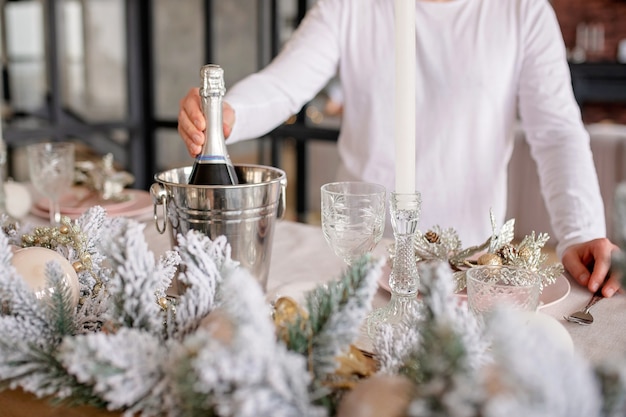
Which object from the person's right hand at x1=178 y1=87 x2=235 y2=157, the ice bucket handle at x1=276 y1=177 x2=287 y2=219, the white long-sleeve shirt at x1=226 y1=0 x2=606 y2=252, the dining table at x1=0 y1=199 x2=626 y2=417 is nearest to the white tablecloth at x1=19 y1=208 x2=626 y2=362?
the dining table at x1=0 y1=199 x2=626 y2=417

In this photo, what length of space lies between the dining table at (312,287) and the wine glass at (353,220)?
38 millimetres

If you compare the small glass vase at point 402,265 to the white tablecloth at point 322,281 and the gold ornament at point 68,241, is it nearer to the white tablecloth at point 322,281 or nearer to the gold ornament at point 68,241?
the white tablecloth at point 322,281

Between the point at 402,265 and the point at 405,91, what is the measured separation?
0.61 ft

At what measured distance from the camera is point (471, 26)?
4.91 ft

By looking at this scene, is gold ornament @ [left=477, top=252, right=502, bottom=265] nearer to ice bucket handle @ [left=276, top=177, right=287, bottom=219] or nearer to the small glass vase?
the small glass vase

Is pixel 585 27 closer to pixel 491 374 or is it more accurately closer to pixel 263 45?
pixel 263 45

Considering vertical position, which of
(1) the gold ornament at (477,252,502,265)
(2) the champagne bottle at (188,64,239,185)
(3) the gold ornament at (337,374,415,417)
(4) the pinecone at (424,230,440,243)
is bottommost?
(1) the gold ornament at (477,252,502,265)

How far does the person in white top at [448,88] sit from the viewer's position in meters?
1.42

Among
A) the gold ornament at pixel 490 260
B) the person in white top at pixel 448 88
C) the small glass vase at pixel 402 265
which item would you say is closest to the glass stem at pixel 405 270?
the small glass vase at pixel 402 265

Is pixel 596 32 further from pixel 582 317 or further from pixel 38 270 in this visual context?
pixel 38 270

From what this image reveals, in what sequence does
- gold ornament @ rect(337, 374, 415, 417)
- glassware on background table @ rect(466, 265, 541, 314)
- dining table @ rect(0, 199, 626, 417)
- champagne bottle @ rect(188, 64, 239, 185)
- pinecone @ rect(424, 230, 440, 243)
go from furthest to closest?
pinecone @ rect(424, 230, 440, 243)
champagne bottle @ rect(188, 64, 239, 185)
glassware on background table @ rect(466, 265, 541, 314)
dining table @ rect(0, 199, 626, 417)
gold ornament @ rect(337, 374, 415, 417)

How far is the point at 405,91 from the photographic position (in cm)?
74

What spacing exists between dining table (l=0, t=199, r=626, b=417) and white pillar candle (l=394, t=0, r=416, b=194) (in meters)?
0.13

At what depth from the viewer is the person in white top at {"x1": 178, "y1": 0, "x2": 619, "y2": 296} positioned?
1.42 m
